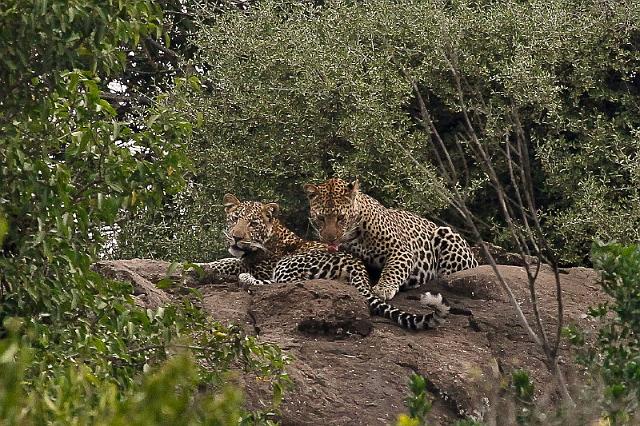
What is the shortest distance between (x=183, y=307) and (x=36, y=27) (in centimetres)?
190

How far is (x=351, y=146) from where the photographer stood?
13.4m

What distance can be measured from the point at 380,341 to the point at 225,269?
1.78 metres

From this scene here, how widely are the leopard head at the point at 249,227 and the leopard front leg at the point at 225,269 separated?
0.10 meters

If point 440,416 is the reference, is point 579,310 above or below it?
above

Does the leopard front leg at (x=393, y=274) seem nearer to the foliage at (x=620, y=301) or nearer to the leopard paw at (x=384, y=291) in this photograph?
the leopard paw at (x=384, y=291)

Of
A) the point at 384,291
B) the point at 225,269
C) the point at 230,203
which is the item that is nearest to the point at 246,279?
the point at 225,269

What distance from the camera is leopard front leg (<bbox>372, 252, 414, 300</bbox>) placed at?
10.7 m

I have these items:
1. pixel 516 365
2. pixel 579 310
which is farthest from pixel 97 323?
pixel 579 310

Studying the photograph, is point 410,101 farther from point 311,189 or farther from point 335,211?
point 335,211

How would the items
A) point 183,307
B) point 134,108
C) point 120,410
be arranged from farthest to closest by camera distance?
1. point 134,108
2. point 183,307
3. point 120,410

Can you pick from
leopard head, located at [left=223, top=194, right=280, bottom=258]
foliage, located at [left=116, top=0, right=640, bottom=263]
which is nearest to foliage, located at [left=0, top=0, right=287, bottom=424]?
leopard head, located at [left=223, top=194, right=280, bottom=258]

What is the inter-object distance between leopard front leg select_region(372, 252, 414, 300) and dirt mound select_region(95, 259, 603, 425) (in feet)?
0.43

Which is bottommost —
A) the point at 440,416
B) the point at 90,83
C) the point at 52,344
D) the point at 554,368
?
the point at 440,416

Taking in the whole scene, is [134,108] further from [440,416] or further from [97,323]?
[97,323]
